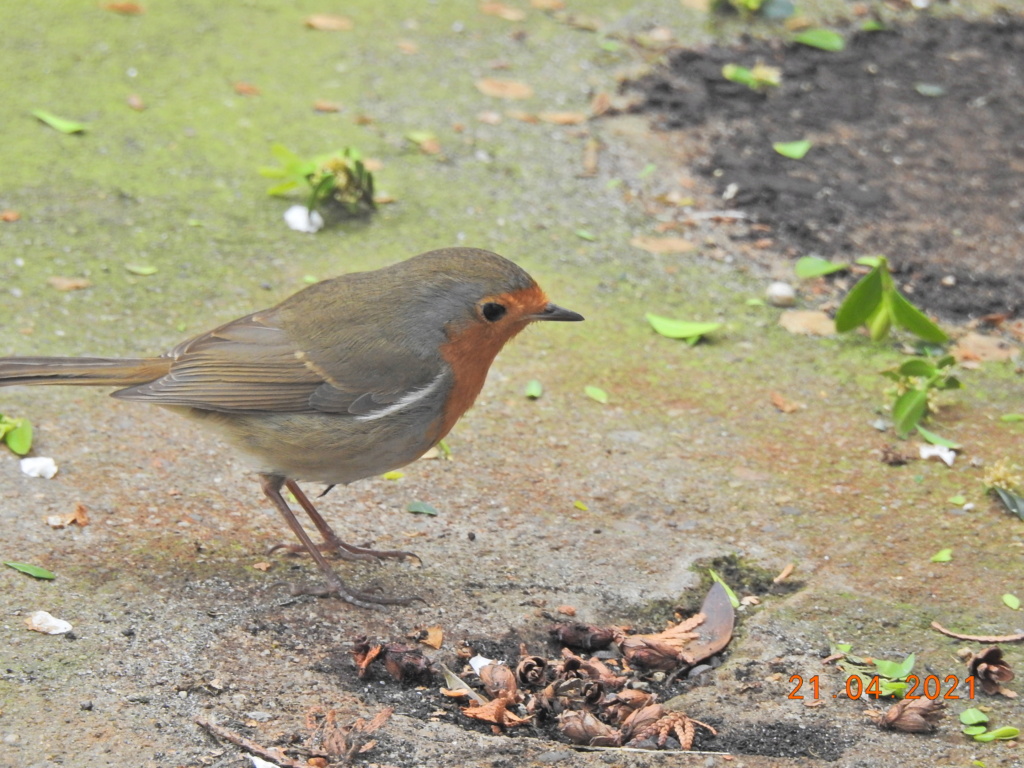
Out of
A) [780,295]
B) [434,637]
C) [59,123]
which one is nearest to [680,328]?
[780,295]

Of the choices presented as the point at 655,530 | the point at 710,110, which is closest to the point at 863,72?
the point at 710,110

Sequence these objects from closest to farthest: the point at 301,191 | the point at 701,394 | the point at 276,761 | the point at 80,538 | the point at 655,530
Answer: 1. the point at 276,761
2. the point at 80,538
3. the point at 655,530
4. the point at 701,394
5. the point at 301,191

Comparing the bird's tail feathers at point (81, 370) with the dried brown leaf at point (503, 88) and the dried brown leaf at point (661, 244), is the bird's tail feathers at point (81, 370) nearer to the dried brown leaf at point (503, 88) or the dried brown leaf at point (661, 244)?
the dried brown leaf at point (661, 244)

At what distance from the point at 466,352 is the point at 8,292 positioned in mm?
2319

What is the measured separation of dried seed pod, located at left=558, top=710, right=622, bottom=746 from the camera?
10.4ft

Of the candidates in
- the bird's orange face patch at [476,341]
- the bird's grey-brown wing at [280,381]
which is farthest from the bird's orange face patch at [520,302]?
the bird's grey-brown wing at [280,381]

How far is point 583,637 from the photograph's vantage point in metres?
3.62

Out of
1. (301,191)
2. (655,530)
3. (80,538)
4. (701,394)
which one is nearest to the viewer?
(80,538)

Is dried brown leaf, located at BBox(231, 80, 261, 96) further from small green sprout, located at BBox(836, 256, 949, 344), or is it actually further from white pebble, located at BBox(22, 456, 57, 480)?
small green sprout, located at BBox(836, 256, 949, 344)

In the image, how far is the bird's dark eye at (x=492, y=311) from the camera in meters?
3.84

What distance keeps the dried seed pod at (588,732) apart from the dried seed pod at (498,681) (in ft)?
0.61

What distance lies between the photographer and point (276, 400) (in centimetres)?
385

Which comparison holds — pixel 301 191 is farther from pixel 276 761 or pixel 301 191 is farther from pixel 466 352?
pixel 276 761
